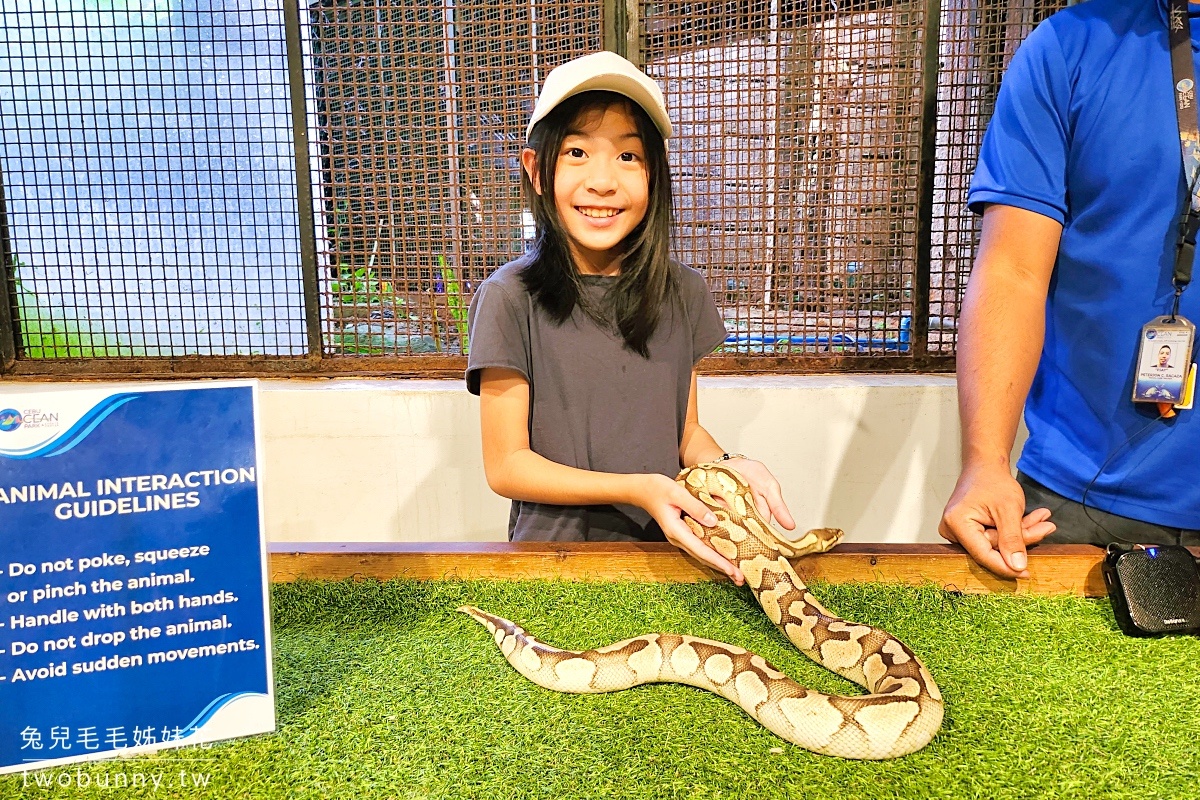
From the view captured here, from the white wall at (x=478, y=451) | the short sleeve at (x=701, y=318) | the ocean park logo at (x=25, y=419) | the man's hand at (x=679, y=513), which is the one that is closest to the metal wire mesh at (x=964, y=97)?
the white wall at (x=478, y=451)

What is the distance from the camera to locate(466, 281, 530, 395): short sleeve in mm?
1561

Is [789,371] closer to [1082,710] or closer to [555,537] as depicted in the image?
[555,537]

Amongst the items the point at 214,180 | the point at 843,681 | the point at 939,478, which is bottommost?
the point at 939,478

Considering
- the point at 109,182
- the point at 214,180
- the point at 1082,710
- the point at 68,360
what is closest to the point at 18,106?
the point at 109,182

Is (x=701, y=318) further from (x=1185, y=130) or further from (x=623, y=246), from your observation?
(x=1185, y=130)

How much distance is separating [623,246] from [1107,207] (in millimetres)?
949

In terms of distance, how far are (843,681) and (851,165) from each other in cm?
208

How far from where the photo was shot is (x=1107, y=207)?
4.77ft

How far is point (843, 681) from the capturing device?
45.1 inches

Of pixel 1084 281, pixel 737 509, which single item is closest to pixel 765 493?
pixel 737 509

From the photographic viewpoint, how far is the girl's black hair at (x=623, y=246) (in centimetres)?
154

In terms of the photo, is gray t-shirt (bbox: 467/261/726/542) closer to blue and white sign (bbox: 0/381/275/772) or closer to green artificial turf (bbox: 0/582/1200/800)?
green artificial turf (bbox: 0/582/1200/800)

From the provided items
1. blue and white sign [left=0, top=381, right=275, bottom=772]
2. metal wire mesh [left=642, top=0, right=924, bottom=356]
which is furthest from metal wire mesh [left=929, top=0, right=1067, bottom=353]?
blue and white sign [left=0, top=381, right=275, bottom=772]

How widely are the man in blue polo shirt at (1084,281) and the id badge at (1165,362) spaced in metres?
0.04
